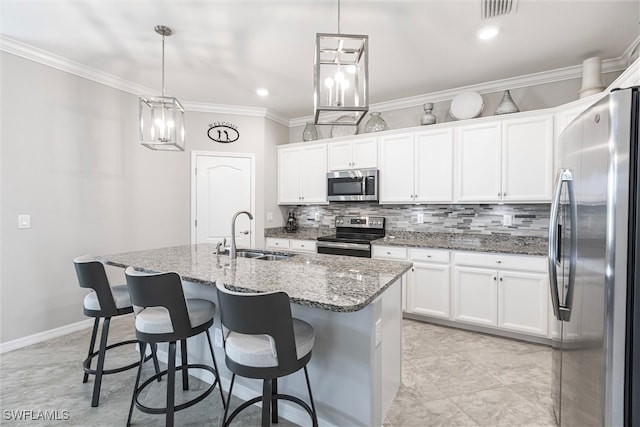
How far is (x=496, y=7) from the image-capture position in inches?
82.8

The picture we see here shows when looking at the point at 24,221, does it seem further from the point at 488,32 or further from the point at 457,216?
the point at 457,216

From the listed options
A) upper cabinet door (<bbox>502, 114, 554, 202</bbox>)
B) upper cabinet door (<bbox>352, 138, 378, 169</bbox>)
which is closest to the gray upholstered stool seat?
upper cabinet door (<bbox>502, 114, 554, 202</bbox>)

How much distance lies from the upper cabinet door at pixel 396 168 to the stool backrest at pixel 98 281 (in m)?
3.00

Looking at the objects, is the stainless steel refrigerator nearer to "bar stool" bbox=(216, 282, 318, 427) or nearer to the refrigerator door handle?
the refrigerator door handle

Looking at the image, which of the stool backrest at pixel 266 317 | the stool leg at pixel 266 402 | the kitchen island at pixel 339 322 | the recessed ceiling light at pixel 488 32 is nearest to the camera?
the stool backrest at pixel 266 317

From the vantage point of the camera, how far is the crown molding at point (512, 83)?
2.81 metres

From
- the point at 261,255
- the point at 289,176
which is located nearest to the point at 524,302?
the point at 261,255

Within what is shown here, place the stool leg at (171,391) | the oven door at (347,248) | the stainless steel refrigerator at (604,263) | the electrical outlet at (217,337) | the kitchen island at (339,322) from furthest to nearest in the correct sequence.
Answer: the oven door at (347,248), the electrical outlet at (217,337), the stool leg at (171,391), the kitchen island at (339,322), the stainless steel refrigerator at (604,263)

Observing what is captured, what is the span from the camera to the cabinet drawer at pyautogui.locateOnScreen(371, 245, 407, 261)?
3389 millimetres

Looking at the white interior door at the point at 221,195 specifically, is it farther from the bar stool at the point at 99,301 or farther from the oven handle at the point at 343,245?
the bar stool at the point at 99,301

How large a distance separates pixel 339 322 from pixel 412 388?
1.03 m

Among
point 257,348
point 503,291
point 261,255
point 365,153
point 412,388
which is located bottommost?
point 412,388

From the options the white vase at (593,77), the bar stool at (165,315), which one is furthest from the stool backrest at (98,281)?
the white vase at (593,77)

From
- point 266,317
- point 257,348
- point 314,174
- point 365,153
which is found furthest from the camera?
point 314,174
